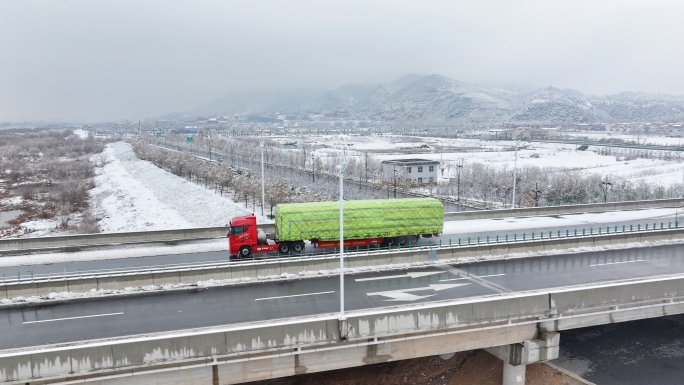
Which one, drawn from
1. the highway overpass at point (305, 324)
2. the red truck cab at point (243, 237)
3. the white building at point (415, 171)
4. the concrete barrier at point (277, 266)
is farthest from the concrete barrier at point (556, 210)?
the white building at point (415, 171)

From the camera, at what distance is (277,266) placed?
2248 cm

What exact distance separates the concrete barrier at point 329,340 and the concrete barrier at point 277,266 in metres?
5.74

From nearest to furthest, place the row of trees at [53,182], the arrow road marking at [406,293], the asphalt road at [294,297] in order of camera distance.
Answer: the asphalt road at [294,297] → the arrow road marking at [406,293] → the row of trees at [53,182]

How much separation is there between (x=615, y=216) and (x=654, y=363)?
19.3 m

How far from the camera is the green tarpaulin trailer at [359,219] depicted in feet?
87.0

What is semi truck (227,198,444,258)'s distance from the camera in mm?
26125

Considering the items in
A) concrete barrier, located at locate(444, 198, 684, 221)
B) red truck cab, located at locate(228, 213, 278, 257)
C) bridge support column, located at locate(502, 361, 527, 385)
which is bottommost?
bridge support column, located at locate(502, 361, 527, 385)

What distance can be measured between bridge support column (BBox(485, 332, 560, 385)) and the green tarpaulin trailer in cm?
1079

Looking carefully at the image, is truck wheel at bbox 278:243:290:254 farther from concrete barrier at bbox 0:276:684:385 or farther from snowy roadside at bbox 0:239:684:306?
concrete barrier at bbox 0:276:684:385

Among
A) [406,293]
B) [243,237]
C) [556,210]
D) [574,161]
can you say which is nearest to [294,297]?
[406,293]

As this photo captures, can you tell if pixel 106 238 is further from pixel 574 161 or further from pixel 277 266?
pixel 574 161

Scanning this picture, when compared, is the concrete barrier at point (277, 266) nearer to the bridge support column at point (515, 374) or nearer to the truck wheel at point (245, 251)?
the truck wheel at point (245, 251)

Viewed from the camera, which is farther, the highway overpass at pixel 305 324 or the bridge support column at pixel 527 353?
the bridge support column at pixel 527 353

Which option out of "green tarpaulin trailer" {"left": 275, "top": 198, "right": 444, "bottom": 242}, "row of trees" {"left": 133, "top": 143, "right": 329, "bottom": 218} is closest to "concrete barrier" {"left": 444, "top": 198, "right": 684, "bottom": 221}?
"green tarpaulin trailer" {"left": 275, "top": 198, "right": 444, "bottom": 242}
